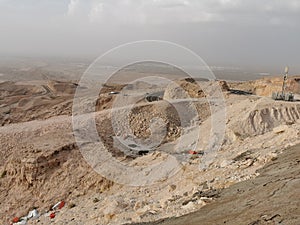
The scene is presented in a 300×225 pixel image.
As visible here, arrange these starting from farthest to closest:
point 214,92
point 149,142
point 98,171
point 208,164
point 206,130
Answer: point 214,92
point 149,142
point 206,130
point 98,171
point 208,164

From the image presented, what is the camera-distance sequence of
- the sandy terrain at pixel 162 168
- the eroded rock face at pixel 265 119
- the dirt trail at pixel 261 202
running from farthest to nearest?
1. the eroded rock face at pixel 265 119
2. the sandy terrain at pixel 162 168
3. the dirt trail at pixel 261 202

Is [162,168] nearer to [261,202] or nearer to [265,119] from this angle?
[265,119]

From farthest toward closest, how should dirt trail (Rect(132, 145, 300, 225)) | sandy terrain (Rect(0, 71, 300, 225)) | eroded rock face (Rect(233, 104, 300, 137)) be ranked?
eroded rock face (Rect(233, 104, 300, 137)), sandy terrain (Rect(0, 71, 300, 225)), dirt trail (Rect(132, 145, 300, 225))

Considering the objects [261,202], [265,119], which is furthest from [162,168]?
[261,202]

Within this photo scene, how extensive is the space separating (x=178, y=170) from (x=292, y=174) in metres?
5.32

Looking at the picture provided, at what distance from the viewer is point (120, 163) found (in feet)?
49.1

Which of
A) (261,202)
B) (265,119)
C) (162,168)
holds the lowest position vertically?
(162,168)

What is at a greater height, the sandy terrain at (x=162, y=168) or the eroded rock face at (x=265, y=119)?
the eroded rock face at (x=265, y=119)

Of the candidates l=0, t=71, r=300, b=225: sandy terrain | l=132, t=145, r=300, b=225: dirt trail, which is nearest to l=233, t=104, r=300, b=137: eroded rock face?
l=0, t=71, r=300, b=225: sandy terrain

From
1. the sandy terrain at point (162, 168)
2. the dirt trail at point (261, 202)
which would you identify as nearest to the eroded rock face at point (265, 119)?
the sandy terrain at point (162, 168)

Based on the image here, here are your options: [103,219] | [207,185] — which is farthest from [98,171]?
[207,185]

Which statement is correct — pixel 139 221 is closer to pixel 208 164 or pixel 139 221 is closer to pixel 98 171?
pixel 208 164

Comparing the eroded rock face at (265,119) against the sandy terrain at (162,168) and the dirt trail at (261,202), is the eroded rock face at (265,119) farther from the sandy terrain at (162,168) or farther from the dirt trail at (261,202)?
the dirt trail at (261,202)

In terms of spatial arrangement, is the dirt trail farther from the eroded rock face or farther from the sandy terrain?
the eroded rock face
